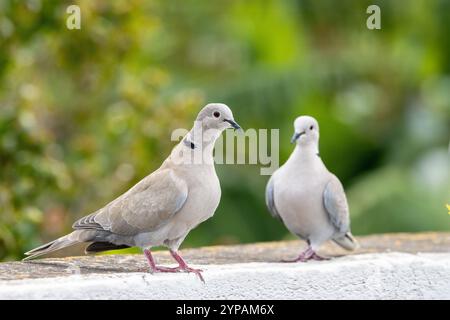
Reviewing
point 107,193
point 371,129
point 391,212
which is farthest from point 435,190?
point 107,193

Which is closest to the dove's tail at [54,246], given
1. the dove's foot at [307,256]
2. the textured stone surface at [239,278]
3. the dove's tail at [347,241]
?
the textured stone surface at [239,278]

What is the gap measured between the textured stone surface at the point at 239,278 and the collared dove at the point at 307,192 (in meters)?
0.24

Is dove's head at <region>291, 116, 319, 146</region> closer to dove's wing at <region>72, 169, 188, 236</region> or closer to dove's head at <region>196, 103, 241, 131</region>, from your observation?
dove's head at <region>196, 103, 241, 131</region>

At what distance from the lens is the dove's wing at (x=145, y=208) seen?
4.66 meters

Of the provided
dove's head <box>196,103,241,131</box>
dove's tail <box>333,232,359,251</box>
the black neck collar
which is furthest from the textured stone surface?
dove's head <box>196,103,241,131</box>

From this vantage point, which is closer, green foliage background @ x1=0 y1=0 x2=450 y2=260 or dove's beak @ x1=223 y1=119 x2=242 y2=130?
dove's beak @ x1=223 y1=119 x2=242 y2=130

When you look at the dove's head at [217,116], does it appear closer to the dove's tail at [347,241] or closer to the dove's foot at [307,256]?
the dove's foot at [307,256]

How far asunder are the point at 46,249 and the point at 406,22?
878 cm

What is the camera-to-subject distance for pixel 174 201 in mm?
4648

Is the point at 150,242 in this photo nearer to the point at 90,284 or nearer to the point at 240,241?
the point at 90,284

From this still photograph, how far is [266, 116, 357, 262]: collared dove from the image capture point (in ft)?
16.6

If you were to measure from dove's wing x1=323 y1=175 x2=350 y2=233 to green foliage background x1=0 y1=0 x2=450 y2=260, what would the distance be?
8.69ft

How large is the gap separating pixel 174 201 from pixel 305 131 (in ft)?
2.80

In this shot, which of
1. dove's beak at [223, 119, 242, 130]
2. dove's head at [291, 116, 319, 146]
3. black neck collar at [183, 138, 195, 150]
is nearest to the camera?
dove's beak at [223, 119, 242, 130]
